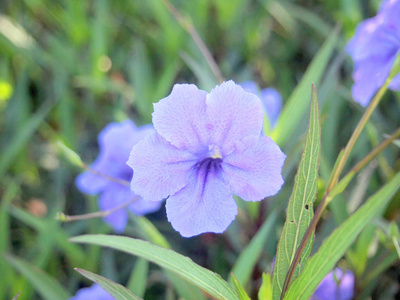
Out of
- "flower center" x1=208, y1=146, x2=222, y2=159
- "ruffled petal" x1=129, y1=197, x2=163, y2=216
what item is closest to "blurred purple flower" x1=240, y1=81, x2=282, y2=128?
"ruffled petal" x1=129, y1=197, x2=163, y2=216

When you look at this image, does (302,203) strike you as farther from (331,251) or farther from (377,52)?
(377,52)

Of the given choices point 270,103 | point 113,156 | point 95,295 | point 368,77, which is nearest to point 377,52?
point 368,77

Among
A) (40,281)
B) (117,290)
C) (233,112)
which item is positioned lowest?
(40,281)

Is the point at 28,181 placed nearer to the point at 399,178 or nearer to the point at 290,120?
the point at 290,120

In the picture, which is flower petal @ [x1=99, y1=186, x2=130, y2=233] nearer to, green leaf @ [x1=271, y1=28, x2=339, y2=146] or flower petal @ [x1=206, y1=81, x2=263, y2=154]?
green leaf @ [x1=271, y1=28, x2=339, y2=146]

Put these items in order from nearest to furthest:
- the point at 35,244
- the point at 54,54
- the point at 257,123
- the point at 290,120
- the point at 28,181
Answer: the point at 257,123 < the point at 290,120 < the point at 35,244 < the point at 28,181 < the point at 54,54

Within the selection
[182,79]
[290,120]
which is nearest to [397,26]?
[290,120]

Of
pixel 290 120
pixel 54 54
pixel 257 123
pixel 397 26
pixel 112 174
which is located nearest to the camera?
pixel 257 123
